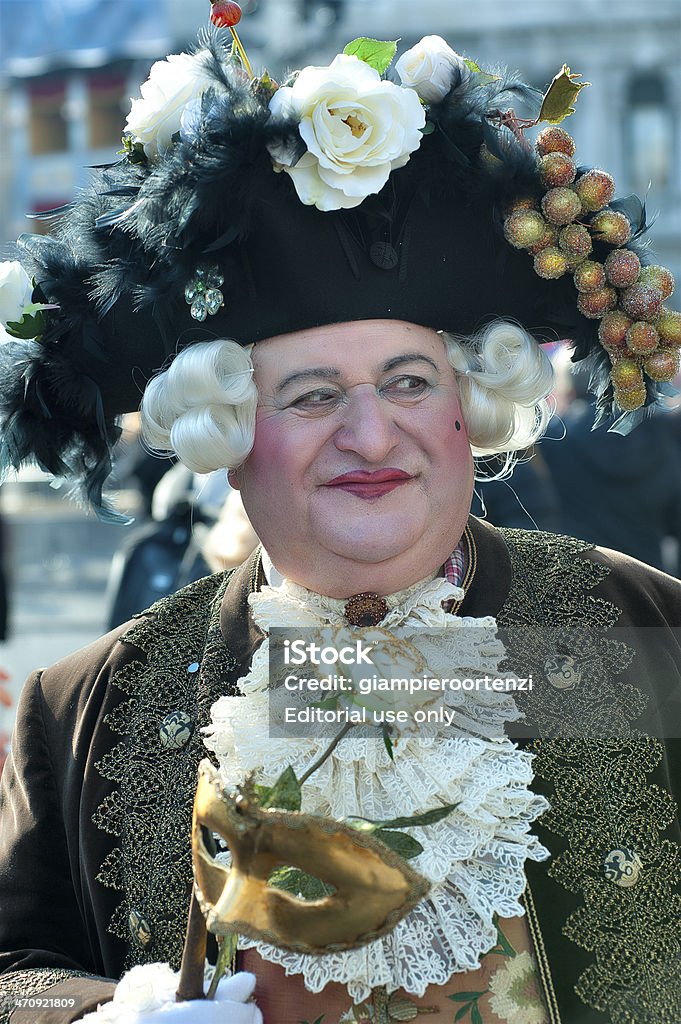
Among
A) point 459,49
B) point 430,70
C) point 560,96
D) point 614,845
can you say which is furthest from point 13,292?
point 459,49

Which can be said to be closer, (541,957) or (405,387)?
(541,957)

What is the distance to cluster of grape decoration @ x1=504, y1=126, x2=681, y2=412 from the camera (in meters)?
1.92

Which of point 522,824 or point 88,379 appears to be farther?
point 88,379

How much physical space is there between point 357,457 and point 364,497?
60 millimetres

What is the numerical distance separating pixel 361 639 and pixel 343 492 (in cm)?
22

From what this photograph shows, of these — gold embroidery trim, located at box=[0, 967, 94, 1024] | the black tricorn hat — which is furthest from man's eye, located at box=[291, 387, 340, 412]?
gold embroidery trim, located at box=[0, 967, 94, 1024]

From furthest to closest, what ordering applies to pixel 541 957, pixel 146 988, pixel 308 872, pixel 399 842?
pixel 541 957 < pixel 146 988 < pixel 399 842 < pixel 308 872

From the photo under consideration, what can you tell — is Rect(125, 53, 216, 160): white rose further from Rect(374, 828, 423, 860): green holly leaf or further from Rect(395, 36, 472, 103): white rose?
Rect(374, 828, 423, 860): green holly leaf

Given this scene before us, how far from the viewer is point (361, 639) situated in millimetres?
1848

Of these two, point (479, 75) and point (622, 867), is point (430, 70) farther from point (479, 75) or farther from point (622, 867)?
point (622, 867)

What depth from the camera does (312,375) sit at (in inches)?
74.7

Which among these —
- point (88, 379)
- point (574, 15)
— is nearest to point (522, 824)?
point (88, 379)

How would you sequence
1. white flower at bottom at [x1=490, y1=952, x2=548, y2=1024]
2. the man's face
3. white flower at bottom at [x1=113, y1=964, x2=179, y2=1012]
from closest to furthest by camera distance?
white flower at bottom at [x1=113, y1=964, x2=179, y2=1012]
white flower at bottom at [x1=490, y1=952, x2=548, y2=1024]
the man's face

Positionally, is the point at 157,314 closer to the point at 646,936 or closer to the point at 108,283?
the point at 108,283
